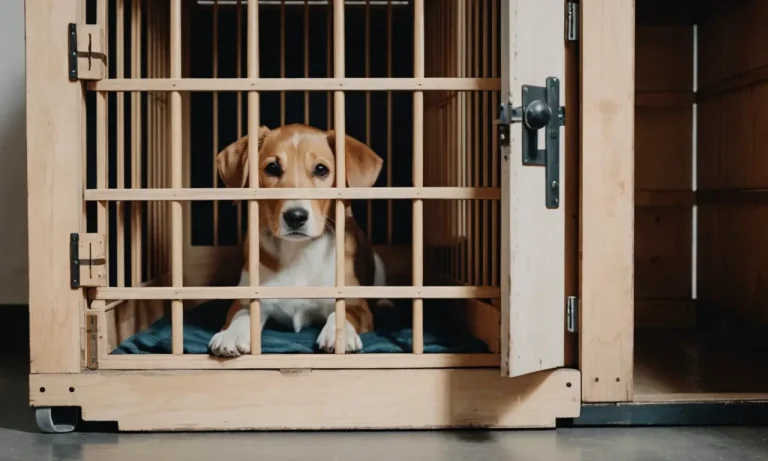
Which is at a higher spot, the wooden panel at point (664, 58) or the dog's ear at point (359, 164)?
the wooden panel at point (664, 58)

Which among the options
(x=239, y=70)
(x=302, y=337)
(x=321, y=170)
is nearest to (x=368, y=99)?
(x=239, y=70)

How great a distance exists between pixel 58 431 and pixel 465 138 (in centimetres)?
142

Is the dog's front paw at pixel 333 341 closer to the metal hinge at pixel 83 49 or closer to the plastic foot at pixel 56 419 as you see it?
the plastic foot at pixel 56 419

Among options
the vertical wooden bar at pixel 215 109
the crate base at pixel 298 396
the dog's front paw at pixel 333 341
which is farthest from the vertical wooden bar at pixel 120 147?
the vertical wooden bar at pixel 215 109

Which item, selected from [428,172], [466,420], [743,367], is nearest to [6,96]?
[428,172]

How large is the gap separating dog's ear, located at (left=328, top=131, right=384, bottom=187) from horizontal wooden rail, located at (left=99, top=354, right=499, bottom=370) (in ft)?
2.21

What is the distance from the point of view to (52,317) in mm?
1955

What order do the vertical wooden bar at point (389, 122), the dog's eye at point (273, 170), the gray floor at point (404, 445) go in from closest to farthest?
the gray floor at point (404, 445)
the dog's eye at point (273, 170)
the vertical wooden bar at point (389, 122)

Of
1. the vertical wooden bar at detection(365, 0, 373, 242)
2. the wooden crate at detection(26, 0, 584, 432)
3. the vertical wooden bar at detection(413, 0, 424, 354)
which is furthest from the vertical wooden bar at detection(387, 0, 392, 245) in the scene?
the wooden crate at detection(26, 0, 584, 432)

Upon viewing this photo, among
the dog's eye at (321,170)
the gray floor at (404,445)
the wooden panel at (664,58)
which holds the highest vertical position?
the wooden panel at (664,58)

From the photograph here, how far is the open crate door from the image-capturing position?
6.03ft

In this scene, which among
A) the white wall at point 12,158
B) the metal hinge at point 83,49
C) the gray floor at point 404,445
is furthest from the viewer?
the white wall at point 12,158

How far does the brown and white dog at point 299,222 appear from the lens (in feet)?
7.88

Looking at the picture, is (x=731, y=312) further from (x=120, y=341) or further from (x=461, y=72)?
(x=120, y=341)
